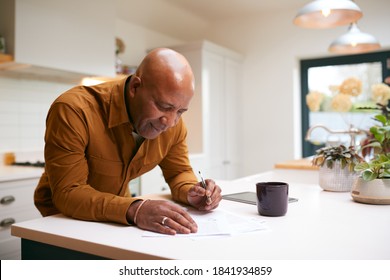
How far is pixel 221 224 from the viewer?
102 cm

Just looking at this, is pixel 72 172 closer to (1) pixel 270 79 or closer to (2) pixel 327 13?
(2) pixel 327 13

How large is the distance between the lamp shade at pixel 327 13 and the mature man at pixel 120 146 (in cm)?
124

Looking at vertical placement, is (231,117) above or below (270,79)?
below

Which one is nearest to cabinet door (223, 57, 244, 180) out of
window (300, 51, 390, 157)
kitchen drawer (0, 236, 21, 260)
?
window (300, 51, 390, 157)

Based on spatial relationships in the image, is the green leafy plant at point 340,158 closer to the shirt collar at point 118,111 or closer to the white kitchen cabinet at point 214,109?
the shirt collar at point 118,111

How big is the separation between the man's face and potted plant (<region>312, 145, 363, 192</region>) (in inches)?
27.5

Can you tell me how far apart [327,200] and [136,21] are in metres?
3.37

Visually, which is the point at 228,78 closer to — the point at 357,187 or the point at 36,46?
the point at 36,46

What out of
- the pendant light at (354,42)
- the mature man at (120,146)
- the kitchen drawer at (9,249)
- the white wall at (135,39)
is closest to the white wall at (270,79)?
the white wall at (135,39)

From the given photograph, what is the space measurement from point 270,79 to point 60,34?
2754 millimetres

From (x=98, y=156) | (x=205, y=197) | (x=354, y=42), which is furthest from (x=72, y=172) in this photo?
(x=354, y=42)

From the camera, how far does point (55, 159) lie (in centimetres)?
114

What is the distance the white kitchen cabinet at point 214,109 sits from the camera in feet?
13.6

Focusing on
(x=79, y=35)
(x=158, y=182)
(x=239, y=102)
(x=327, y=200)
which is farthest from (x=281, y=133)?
(x=327, y=200)
